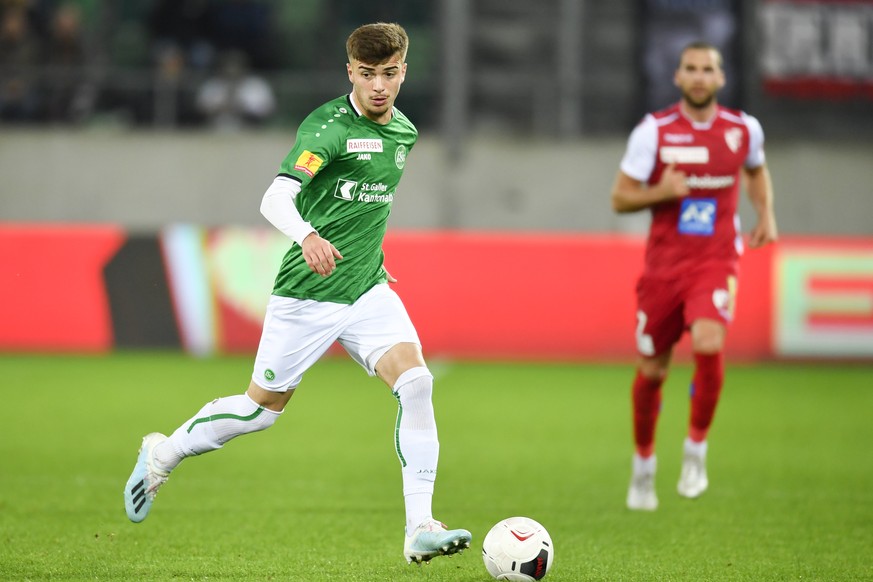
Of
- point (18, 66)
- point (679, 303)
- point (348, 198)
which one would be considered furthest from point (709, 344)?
point (18, 66)

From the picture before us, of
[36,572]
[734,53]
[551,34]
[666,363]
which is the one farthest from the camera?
[551,34]

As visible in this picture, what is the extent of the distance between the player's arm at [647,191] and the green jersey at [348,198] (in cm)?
165

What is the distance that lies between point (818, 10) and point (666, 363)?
11529mm

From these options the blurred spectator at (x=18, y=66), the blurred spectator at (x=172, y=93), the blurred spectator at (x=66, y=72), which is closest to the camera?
the blurred spectator at (x=18, y=66)

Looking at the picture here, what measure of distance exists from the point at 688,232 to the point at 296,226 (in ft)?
8.26

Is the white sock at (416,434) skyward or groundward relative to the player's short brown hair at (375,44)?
groundward

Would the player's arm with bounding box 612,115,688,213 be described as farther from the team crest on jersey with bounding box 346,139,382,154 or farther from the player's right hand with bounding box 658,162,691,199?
the team crest on jersey with bounding box 346,139,382,154

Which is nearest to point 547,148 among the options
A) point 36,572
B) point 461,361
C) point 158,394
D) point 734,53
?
point 734,53

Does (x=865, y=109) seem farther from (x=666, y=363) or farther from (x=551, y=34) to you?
(x=666, y=363)

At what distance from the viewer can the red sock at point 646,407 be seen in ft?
22.2

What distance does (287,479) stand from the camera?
7453 millimetres

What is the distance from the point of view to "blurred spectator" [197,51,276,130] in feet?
57.1

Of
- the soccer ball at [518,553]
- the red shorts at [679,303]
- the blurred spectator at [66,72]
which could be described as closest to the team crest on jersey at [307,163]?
the soccer ball at [518,553]

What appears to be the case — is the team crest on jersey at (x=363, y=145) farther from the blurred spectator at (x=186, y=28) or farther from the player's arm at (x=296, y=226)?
the blurred spectator at (x=186, y=28)
